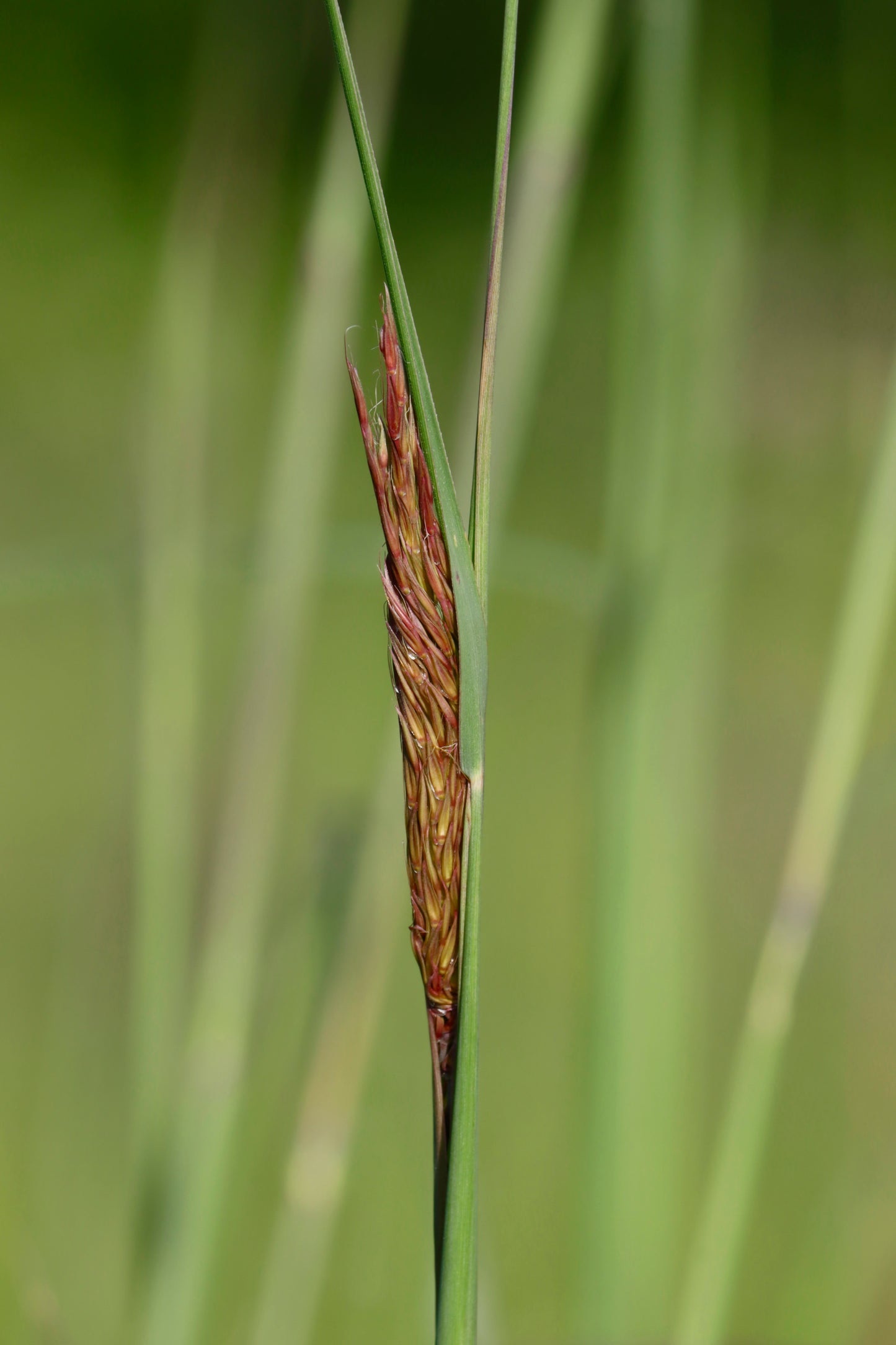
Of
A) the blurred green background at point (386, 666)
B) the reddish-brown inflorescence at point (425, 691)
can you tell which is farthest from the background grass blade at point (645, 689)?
the reddish-brown inflorescence at point (425, 691)

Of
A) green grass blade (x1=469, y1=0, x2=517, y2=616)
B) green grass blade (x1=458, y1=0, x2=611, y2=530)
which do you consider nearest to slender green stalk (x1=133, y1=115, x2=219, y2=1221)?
green grass blade (x1=458, y1=0, x2=611, y2=530)

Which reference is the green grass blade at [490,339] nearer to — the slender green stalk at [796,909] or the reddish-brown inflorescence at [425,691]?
the reddish-brown inflorescence at [425,691]

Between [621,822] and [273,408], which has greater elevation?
[273,408]

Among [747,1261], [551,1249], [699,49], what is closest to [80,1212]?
[551,1249]

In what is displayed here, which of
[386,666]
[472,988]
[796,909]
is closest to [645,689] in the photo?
[796,909]

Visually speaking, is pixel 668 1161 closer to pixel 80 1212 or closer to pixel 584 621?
pixel 80 1212

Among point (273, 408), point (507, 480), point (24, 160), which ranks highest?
point (24, 160)

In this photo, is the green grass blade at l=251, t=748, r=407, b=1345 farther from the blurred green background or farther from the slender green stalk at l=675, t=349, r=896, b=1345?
the slender green stalk at l=675, t=349, r=896, b=1345

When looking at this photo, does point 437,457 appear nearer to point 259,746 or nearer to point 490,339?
point 490,339
